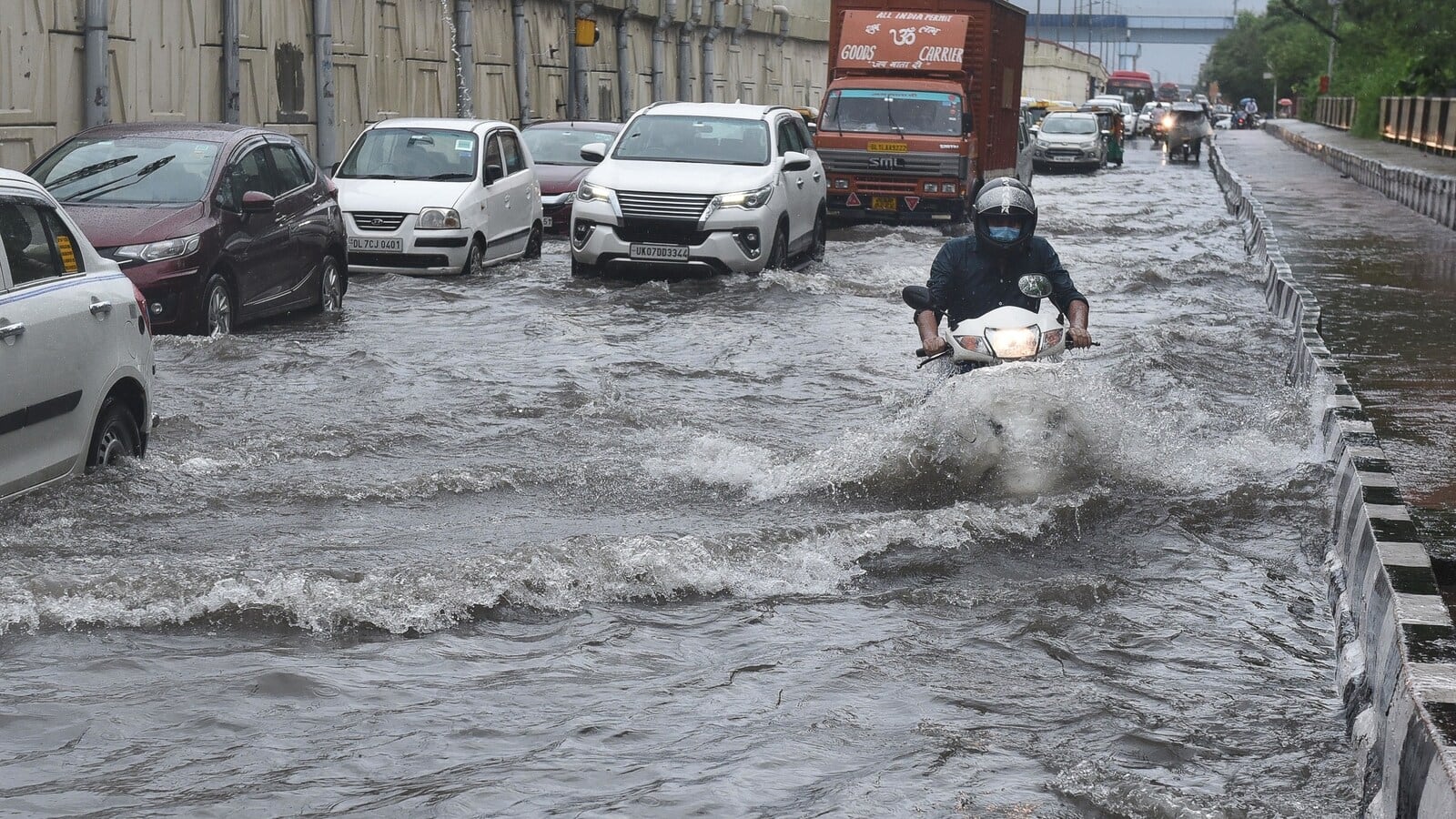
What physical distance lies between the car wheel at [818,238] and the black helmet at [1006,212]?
11478 mm

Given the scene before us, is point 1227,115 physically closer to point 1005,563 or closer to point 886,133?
point 886,133

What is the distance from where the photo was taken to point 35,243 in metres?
7.20

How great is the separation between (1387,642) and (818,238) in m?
15.1

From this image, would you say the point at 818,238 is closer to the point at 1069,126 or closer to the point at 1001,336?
the point at 1001,336

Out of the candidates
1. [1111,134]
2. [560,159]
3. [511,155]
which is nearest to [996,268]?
[511,155]

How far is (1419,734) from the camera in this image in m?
4.19

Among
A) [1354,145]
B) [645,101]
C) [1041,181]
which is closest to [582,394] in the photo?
[645,101]

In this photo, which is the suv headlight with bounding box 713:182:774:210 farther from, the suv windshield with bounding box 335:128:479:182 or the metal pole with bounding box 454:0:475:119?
the metal pole with bounding box 454:0:475:119

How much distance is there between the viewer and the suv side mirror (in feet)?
42.0

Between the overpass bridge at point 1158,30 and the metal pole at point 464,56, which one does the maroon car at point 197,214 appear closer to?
the metal pole at point 464,56

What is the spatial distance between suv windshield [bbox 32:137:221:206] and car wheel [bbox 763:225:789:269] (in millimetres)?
6192

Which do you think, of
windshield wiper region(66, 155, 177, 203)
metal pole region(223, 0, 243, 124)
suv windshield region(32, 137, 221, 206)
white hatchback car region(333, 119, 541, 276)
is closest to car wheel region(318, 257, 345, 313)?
suv windshield region(32, 137, 221, 206)

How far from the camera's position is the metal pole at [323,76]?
25.0 m

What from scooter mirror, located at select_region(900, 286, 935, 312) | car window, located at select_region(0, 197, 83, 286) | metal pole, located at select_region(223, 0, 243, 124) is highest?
metal pole, located at select_region(223, 0, 243, 124)
